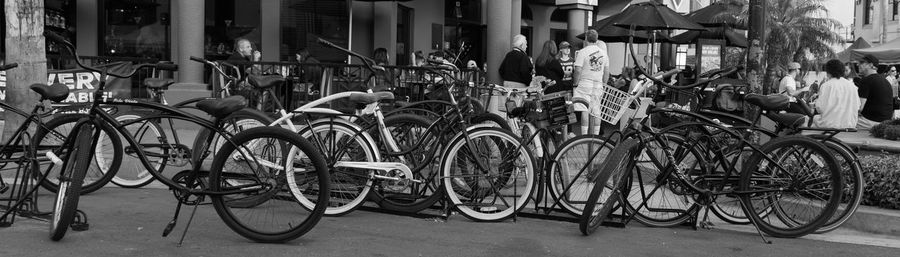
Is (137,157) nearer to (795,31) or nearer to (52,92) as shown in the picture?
(52,92)

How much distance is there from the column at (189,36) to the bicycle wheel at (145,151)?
515cm

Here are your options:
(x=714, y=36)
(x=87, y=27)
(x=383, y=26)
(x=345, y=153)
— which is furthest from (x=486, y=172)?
(x=714, y=36)

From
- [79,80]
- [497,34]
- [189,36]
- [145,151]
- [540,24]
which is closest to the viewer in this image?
[145,151]

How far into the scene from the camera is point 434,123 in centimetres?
690

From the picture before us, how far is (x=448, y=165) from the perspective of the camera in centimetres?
666

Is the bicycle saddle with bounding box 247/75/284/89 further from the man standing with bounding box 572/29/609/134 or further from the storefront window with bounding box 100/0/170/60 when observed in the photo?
the storefront window with bounding box 100/0/170/60

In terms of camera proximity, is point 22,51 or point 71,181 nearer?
point 71,181

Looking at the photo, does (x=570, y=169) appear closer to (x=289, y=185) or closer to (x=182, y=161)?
(x=289, y=185)

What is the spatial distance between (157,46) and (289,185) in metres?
10.9

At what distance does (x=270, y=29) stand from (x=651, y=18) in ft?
22.2

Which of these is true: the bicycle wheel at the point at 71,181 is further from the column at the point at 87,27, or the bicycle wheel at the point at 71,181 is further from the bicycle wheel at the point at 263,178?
the column at the point at 87,27

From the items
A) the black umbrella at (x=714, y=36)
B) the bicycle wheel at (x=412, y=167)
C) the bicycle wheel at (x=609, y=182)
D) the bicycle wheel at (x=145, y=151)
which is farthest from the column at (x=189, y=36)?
the black umbrella at (x=714, y=36)

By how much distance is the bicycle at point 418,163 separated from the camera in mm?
6574

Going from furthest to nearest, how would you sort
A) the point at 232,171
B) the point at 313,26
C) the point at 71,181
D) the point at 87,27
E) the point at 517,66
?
the point at 313,26 → the point at 87,27 → the point at 517,66 → the point at 232,171 → the point at 71,181
